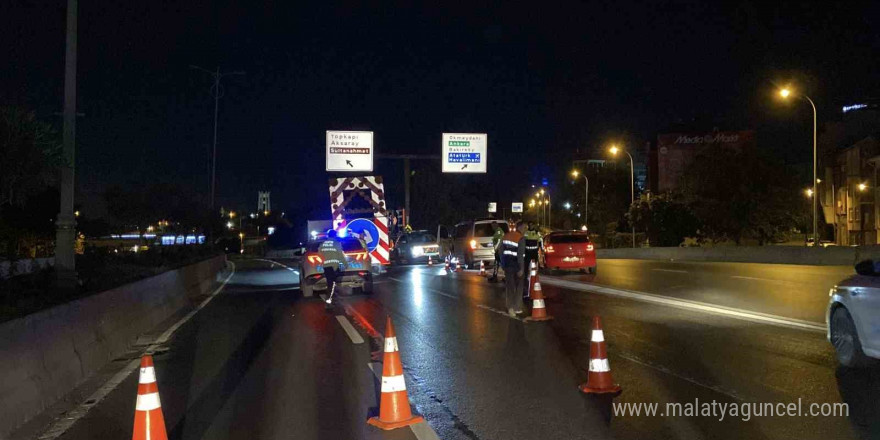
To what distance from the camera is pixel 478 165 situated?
131ft

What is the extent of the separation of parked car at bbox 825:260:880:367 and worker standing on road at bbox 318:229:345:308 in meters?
11.5

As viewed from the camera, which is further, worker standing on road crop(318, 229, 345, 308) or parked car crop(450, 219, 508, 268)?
parked car crop(450, 219, 508, 268)

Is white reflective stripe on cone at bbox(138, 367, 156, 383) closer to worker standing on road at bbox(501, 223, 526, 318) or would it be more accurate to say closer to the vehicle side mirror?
the vehicle side mirror

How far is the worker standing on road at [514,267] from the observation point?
47.6 ft

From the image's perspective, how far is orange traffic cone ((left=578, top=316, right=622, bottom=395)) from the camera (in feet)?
25.1

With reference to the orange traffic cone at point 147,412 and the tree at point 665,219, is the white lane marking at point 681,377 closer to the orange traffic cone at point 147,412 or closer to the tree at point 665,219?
the orange traffic cone at point 147,412

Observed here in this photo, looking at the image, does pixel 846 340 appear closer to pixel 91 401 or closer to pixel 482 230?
pixel 91 401

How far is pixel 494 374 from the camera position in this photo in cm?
891

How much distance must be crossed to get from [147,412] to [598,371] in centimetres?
444

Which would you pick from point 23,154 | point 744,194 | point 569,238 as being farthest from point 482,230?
point 744,194

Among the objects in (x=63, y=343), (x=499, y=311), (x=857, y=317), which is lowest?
(x=499, y=311)
